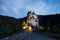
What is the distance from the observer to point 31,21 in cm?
6091

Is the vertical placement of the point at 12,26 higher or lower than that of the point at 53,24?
lower

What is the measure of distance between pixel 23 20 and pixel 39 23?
797 cm

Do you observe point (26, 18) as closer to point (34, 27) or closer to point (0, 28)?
point (34, 27)

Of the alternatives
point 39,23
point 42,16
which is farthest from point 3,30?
point 42,16

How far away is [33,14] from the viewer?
6262 cm

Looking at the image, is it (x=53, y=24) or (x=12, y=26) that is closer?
(x=12, y=26)

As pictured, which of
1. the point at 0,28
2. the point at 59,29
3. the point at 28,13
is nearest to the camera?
the point at 0,28

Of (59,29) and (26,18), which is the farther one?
(26,18)

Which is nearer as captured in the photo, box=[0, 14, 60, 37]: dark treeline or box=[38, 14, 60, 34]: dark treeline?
box=[0, 14, 60, 37]: dark treeline

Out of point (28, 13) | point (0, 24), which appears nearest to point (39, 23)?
point (28, 13)

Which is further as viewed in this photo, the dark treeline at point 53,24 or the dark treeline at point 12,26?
the dark treeline at point 53,24

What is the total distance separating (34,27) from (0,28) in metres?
33.2

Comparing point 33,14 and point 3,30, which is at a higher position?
point 33,14

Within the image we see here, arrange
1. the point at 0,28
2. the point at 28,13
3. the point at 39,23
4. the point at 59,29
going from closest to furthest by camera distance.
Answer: the point at 0,28 < the point at 59,29 < the point at 39,23 < the point at 28,13
